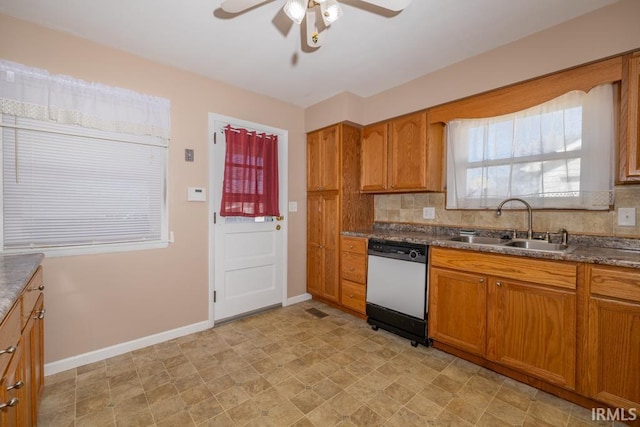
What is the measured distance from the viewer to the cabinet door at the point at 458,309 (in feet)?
6.74

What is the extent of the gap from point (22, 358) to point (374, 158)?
121 inches

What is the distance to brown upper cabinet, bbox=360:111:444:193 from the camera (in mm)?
2734

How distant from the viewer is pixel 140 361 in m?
2.18

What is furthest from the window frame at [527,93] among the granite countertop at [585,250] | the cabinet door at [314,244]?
the cabinet door at [314,244]

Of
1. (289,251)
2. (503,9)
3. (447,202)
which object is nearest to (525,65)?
(503,9)

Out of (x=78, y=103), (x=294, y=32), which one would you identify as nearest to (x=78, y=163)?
(x=78, y=103)

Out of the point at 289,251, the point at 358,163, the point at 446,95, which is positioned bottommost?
the point at 289,251

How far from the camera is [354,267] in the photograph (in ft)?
9.83

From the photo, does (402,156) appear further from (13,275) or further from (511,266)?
(13,275)

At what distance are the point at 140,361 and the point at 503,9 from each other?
3.71 m

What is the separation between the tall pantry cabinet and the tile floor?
3.09ft

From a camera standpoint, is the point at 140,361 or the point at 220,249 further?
the point at 220,249

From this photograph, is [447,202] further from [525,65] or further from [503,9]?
[503,9]
